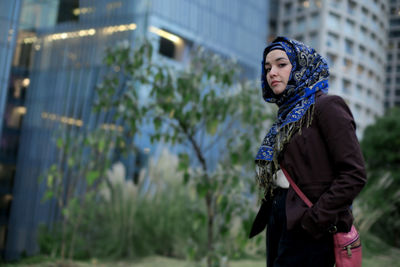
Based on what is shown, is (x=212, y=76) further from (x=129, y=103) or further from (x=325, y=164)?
(x=325, y=164)

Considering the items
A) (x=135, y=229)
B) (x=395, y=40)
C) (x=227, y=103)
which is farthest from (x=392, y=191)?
(x=395, y=40)

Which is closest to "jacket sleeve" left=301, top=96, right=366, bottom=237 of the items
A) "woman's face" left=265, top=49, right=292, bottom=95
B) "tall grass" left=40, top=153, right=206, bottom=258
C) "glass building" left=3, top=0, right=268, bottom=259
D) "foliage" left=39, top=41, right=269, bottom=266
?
"woman's face" left=265, top=49, right=292, bottom=95

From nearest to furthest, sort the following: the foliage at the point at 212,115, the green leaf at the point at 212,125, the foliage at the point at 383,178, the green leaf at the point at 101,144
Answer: the foliage at the point at 212,115, the green leaf at the point at 212,125, the green leaf at the point at 101,144, the foliage at the point at 383,178

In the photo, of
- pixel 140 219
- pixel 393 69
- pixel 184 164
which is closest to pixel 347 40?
pixel 393 69

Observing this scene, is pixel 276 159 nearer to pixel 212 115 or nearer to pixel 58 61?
pixel 212 115

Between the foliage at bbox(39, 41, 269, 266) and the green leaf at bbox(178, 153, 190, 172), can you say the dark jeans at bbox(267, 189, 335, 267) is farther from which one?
the green leaf at bbox(178, 153, 190, 172)

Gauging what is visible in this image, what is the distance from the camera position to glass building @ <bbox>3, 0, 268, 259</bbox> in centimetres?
1344

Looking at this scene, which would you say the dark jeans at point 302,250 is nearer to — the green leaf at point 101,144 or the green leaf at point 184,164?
the green leaf at point 184,164

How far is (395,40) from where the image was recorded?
36375 millimetres

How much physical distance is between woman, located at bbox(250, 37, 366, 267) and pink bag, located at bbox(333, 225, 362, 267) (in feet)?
0.08

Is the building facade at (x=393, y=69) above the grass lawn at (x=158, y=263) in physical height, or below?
above

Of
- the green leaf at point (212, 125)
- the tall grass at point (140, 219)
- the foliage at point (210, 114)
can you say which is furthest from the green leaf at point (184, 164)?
the tall grass at point (140, 219)

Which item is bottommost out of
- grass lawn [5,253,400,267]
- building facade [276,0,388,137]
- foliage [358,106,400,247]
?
grass lawn [5,253,400,267]

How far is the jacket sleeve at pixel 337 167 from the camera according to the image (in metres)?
1.06
